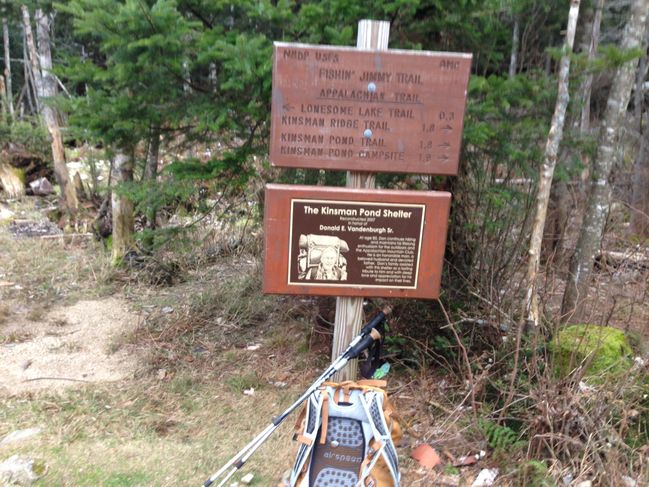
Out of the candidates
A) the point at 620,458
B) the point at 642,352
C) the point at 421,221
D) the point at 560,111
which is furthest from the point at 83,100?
the point at 642,352

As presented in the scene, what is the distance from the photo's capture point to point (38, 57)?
9883 millimetres

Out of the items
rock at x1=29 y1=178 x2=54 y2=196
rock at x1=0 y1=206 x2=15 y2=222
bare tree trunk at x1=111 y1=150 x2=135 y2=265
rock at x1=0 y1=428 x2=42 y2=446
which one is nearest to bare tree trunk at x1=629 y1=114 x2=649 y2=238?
bare tree trunk at x1=111 y1=150 x2=135 y2=265

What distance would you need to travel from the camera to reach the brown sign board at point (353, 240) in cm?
311

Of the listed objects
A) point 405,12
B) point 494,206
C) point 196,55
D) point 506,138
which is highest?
point 405,12

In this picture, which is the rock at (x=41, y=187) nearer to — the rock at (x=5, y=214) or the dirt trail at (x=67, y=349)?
the rock at (x=5, y=214)

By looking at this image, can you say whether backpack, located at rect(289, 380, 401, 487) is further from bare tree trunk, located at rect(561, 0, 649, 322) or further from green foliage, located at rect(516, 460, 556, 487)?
bare tree trunk, located at rect(561, 0, 649, 322)

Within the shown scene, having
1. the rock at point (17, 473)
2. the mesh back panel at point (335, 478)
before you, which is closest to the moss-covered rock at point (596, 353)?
the mesh back panel at point (335, 478)

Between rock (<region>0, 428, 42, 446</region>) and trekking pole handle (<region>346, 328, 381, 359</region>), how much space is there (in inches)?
98.4

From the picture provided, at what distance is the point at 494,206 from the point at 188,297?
3.85 metres

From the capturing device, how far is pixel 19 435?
3889 mm

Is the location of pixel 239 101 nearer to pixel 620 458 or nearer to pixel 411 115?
pixel 411 115

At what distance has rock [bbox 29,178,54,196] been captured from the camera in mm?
12578

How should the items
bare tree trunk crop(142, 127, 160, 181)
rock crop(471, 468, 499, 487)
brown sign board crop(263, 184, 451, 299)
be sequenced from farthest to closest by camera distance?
1. bare tree trunk crop(142, 127, 160, 181)
2. rock crop(471, 468, 499, 487)
3. brown sign board crop(263, 184, 451, 299)

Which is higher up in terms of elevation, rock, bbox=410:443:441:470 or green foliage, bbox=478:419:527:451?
green foliage, bbox=478:419:527:451
